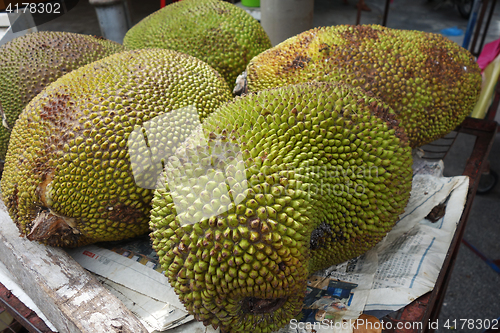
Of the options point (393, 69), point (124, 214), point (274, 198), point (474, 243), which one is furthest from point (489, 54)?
point (124, 214)

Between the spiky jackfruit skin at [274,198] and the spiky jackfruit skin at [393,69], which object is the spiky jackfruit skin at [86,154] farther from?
the spiky jackfruit skin at [393,69]

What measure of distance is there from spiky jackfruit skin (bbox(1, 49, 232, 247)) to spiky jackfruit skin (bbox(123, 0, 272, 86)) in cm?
53

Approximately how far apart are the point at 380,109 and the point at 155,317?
0.88m

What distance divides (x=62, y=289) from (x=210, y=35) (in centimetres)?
127

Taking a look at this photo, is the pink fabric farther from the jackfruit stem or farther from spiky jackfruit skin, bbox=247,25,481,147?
the jackfruit stem

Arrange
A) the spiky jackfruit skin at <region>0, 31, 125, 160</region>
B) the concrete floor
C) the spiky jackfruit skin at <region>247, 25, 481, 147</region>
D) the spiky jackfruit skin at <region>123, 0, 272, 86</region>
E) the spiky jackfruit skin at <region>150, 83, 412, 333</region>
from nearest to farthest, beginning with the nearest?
1. the spiky jackfruit skin at <region>150, 83, 412, 333</region>
2. the spiky jackfruit skin at <region>247, 25, 481, 147</region>
3. the spiky jackfruit skin at <region>0, 31, 125, 160</region>
4. the spiky jackfruit skin at <region>123, 0, 272, 86</region>
5. the concrete floor

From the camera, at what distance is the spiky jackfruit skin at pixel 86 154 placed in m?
1.03

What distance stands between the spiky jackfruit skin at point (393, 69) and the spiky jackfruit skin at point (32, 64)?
2.42 feet

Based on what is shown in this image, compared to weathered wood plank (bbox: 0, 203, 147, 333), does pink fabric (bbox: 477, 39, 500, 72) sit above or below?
above

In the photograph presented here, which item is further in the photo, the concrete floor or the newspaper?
the concrete floor

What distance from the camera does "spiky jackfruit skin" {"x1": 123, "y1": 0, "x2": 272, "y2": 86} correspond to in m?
1.69

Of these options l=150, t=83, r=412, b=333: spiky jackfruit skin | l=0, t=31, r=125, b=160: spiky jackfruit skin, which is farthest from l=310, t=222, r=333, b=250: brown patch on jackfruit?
l=0, t=31, r=125, b=160: spiky jackfruit skin

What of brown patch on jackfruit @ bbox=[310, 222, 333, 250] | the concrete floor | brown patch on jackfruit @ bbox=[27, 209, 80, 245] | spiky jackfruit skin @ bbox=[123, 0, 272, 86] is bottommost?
the concrete floor

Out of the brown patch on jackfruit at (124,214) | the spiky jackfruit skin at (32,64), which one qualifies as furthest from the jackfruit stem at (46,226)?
the spiky jackfruit skin at (32,64)
